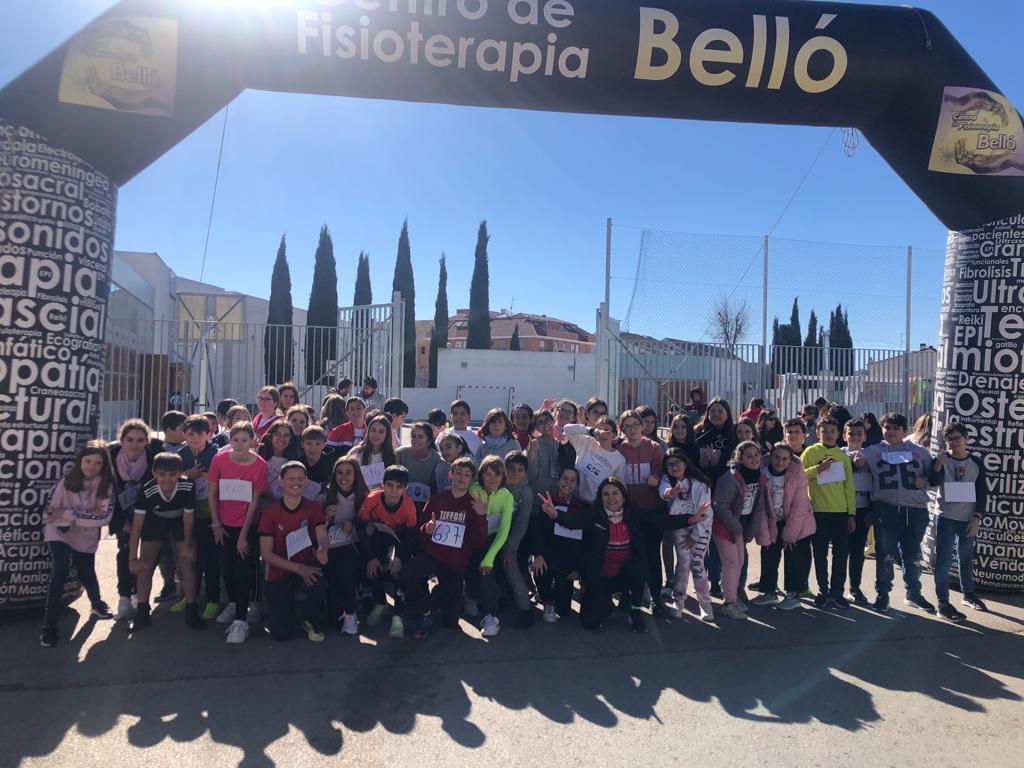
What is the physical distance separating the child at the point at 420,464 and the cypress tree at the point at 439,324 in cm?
3279

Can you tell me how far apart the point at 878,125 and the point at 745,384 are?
20.4 ft

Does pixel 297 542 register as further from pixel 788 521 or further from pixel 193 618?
pixel 788 521

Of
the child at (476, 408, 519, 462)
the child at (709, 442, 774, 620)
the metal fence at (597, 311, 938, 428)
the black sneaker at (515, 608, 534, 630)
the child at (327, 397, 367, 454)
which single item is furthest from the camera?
the metal fence at (597, 311, 938, 428)

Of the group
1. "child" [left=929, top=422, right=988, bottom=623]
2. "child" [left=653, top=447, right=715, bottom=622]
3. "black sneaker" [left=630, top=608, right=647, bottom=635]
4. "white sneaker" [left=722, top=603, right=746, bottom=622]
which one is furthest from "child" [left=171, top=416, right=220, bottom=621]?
"child" [left=929, top=422, right=988, bottom=623]

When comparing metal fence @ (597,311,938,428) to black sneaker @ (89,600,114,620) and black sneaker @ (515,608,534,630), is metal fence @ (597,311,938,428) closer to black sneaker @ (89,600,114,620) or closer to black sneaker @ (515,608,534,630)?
black sneaker @ (515,608,534,630)

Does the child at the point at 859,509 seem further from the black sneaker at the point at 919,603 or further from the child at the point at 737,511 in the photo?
the child at the point at 737,511

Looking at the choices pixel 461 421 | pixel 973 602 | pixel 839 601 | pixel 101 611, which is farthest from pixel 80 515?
pixel 973 602

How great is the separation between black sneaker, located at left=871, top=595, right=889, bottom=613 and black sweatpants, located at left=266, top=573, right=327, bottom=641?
14.6 feet

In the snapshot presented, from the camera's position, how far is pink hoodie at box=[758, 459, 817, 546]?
5.88m

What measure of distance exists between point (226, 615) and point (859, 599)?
518 cm

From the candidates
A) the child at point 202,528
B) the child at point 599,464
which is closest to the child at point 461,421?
the child at point 599,464

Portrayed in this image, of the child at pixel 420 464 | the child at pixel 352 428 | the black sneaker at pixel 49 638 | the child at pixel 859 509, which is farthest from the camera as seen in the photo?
the child at pixel 352 428

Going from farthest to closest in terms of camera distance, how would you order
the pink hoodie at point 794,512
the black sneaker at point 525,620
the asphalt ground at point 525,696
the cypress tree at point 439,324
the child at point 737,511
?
1. the cypress tree at point 439,324
2. the pink hoodie at point 794,512
3. the child at point 737,511
4. the black sneaker at point 525,620
5. the asphalt ground at point 525,696

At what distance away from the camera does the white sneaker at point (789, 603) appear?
5.91 m
